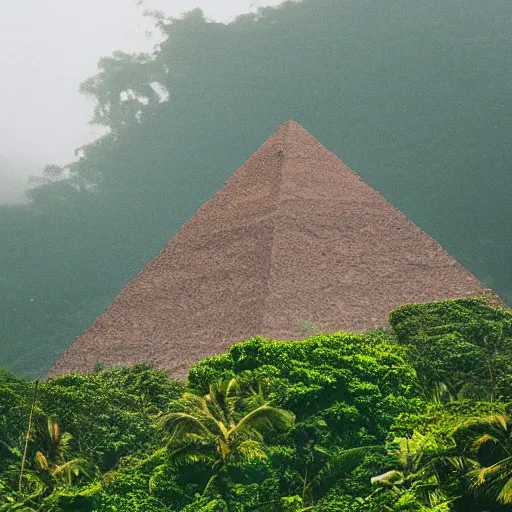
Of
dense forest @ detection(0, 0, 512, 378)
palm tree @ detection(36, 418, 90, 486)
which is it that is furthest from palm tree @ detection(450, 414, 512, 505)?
dense forest @ detection(0, 0, 512, 378)

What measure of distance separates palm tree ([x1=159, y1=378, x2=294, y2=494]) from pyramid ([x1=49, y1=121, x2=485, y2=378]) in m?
10.2

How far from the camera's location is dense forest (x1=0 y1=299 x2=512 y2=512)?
12.6m

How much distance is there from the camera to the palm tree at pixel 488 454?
11.5 metres

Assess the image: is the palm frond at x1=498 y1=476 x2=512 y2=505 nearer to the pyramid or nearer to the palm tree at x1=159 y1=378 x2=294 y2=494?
the palm tree at x1=159 y1=378 x2=294 y2=494

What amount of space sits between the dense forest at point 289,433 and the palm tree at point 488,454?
0.07 feet

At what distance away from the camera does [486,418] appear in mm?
12805

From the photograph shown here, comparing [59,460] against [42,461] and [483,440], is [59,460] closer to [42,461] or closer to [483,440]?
[42,461]

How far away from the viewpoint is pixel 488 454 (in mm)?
12516

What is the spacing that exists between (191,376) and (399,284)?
1313cm

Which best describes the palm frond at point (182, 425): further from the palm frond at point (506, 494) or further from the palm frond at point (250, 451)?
the palm frond at point (506, 494)

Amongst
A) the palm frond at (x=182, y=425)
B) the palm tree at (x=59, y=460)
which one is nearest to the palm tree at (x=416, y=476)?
the palm frond at (x=182, y=425)

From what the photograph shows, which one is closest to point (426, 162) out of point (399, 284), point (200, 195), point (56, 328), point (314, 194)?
point (200, 195)

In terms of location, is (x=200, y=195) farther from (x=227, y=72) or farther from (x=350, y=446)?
(x=350, y=446)

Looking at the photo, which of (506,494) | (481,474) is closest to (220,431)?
(481,474)
